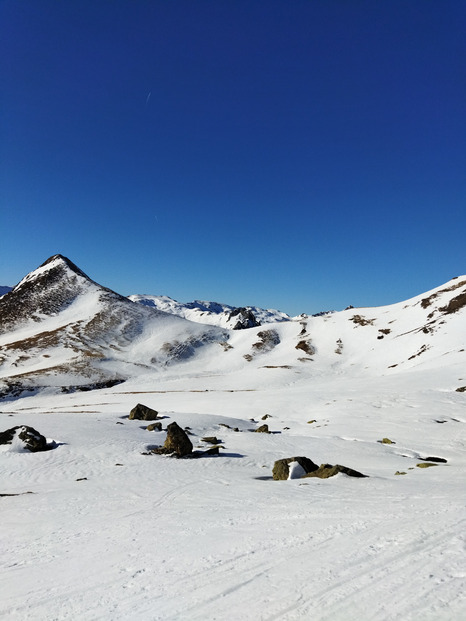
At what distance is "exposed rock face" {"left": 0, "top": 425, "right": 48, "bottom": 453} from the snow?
3.47ft

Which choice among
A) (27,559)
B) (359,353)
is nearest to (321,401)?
(27,559)

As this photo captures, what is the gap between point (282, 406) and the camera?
137ft

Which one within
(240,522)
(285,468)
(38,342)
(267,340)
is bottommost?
(285,468)

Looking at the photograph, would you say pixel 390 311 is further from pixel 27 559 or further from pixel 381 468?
pixel 27 559

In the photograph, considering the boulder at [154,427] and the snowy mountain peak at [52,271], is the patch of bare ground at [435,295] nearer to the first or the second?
the boulder at [154,427]

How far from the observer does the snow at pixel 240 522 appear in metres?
5.82

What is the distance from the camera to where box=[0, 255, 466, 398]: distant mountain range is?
8050 centimetres

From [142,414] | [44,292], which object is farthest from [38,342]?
[142,414]

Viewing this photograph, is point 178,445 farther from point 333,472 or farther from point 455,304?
point 455,304

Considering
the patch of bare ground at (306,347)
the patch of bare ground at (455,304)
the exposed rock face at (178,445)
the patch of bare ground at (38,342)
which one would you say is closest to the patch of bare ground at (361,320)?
the patch of bare ground at (306,347)

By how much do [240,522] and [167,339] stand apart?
346ft

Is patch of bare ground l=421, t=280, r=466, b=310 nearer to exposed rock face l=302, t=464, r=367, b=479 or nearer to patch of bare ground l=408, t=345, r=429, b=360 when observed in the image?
patch of bare ground l=408, t=345, r=429, b=360

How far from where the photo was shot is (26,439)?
75.9 feet

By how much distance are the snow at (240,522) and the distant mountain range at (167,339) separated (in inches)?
1571
